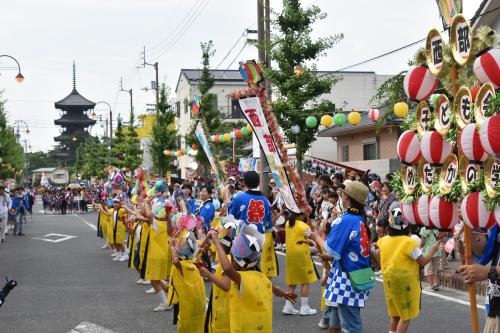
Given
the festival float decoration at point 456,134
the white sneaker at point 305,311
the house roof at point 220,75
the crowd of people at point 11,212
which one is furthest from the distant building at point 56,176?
the festival float decoration at point 456,134

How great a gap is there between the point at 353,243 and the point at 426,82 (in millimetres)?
1694

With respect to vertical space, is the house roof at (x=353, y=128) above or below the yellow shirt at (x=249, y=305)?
above

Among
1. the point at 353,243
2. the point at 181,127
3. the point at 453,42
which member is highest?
the point at 181,127

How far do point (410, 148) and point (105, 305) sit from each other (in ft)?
19.8

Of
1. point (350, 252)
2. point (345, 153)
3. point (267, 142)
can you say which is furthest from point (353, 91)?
point (350, 252)

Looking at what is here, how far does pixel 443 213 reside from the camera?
4.82 meters

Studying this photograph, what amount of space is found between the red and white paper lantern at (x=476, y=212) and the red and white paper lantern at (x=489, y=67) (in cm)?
81

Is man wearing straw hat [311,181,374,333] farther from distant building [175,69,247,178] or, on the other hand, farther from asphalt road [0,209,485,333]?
distant building [175,69,247,178]

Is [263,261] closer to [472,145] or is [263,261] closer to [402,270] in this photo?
[402,270]

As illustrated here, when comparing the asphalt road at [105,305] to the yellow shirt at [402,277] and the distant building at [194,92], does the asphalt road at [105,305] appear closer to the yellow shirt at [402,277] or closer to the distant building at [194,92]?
the yellow shirt at [402,277]

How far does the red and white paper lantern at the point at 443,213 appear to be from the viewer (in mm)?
4809

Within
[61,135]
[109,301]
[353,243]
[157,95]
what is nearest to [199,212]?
[109,301]

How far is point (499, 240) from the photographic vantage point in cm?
471

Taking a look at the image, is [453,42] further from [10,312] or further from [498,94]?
[10,312]
